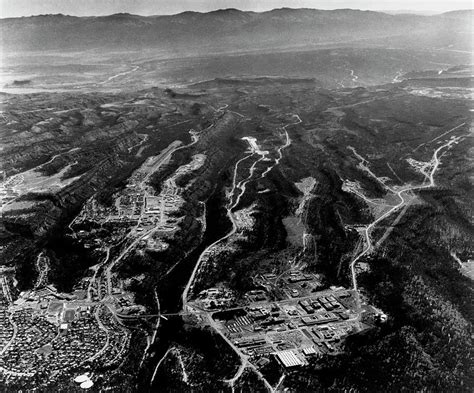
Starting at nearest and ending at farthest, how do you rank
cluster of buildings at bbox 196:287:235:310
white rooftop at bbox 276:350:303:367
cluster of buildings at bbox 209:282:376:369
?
white rooftop at bbox 276:350:303:367 → cluster of buildings at bbox 209:282:376:369 → cluster of buildings at bbox 196:287:235:310

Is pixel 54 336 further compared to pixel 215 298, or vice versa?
pixel 215 298

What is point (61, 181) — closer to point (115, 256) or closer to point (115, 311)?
point (115, 256)

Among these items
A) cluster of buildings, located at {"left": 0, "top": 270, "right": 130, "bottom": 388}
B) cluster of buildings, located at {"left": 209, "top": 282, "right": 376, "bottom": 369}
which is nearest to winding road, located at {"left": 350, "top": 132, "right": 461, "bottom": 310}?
cluster of buildings, located at {"left": 209, "top": 282, "right": 376, "bottom": 369}

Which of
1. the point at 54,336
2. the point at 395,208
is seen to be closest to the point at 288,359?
the point at 54,336

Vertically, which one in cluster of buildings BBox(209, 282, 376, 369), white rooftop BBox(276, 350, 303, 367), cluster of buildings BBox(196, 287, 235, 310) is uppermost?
cluster of buildings BBox(196, 287, 235, 310)

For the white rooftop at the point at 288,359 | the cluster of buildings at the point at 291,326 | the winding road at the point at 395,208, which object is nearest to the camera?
the white rooftop at the point at 288,359

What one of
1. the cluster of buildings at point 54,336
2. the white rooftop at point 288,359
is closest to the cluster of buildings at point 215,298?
the cluster of buildings at point 54,336

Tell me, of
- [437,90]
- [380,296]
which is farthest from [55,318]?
[437,90]

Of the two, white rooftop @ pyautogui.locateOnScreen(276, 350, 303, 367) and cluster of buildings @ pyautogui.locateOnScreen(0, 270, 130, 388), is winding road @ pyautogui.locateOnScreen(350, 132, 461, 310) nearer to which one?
white rooftop @ pyautogui.locateOnScreen(276, 350, 303, 367)

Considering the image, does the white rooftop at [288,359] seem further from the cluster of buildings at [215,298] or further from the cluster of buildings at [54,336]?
the cluster of buildings at [54,336]

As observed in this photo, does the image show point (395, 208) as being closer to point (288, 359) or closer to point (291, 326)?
point (291, 326)

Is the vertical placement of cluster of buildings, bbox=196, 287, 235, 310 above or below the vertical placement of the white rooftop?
above
